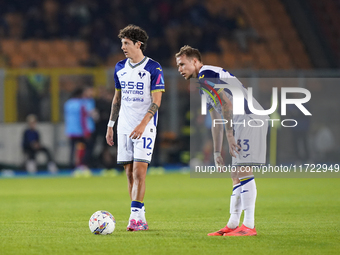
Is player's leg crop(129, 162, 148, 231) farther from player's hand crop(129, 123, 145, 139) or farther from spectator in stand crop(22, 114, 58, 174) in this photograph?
spectator in stand crop(22, 114, 58, 174)

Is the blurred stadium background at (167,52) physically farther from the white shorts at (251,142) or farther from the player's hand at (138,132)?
the white shorts at (251,142)

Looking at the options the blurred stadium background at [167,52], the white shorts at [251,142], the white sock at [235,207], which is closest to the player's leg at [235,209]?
the white sock at [235,207]

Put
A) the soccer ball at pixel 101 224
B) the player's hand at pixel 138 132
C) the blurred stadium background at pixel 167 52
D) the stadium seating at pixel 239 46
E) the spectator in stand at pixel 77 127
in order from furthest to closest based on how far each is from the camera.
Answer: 1. the stadium seating at pixel 239 46
2. the blurred stadium background at pixel 167 52
3. the spectator in stand at pixel 77 127
4. the player's hand at pixel 138 132
5. the soccer ball at pixel 101 224

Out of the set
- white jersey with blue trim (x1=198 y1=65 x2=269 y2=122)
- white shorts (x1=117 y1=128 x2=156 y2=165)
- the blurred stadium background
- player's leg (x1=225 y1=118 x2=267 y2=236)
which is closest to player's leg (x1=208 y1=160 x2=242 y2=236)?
player's leg (x1=225 y1=118 x2=267 y2=236)

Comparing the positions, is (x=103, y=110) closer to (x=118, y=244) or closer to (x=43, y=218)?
(x=43, y=218)

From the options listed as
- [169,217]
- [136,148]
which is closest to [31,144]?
[169,217]

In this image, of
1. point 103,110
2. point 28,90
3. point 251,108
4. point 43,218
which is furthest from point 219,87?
point 28,90

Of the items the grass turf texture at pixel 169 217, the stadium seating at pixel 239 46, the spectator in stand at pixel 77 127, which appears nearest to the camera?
the grass turf texture at pixel 169 217

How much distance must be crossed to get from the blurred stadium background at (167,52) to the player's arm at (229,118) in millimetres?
10825

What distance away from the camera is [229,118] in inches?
230

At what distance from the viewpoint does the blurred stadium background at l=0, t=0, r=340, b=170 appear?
55.6 feet

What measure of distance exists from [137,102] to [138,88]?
15 cm

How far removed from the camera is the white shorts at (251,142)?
5863mm

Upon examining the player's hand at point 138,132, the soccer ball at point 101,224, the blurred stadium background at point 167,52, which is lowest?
the soccer ball at point 101,224
